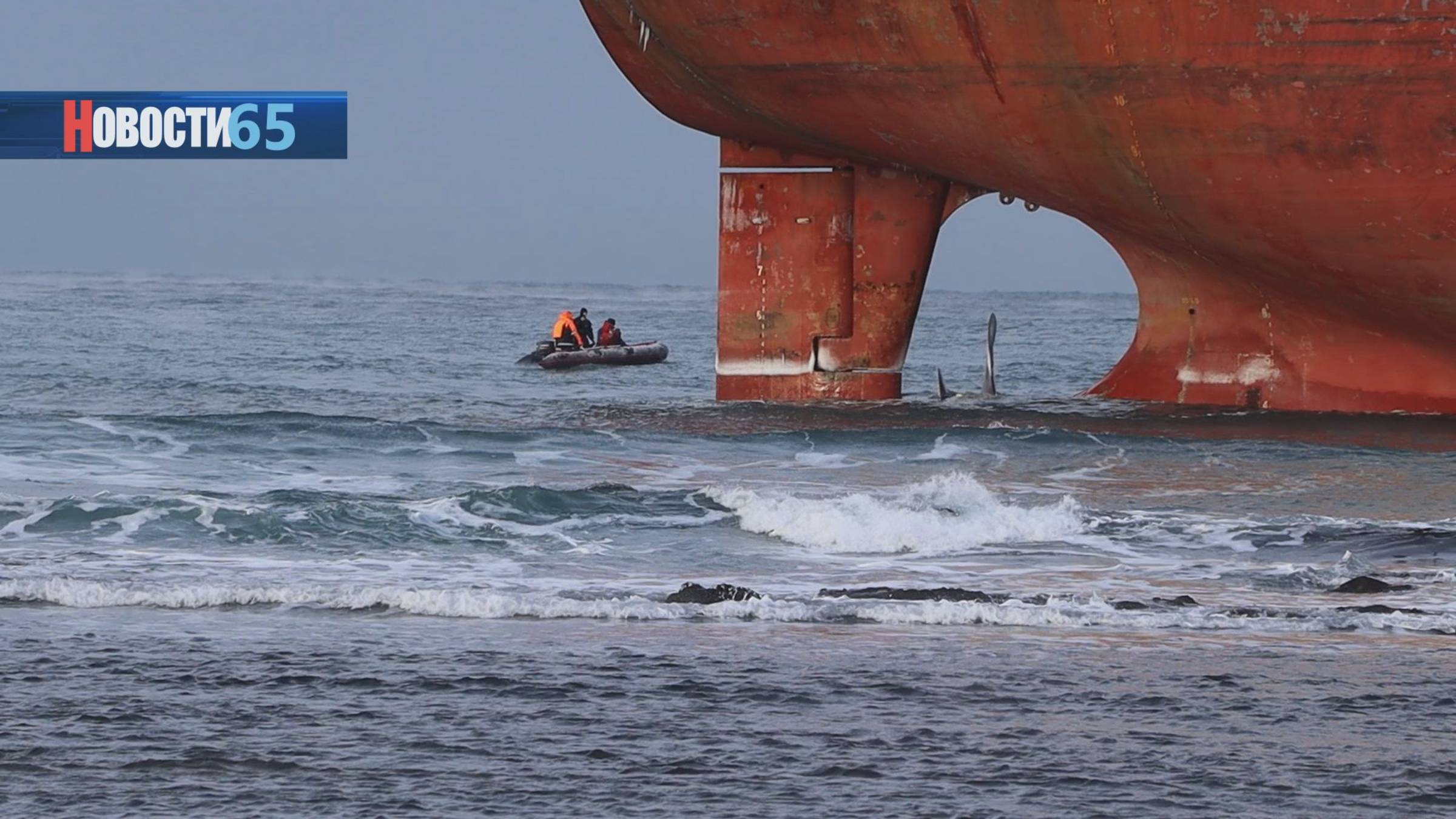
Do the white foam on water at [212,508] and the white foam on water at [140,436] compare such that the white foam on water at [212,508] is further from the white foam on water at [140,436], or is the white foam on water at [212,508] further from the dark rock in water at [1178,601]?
the dark rock in water at [1178,601]

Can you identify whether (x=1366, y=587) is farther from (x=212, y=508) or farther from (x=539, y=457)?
(x=539, y=457)

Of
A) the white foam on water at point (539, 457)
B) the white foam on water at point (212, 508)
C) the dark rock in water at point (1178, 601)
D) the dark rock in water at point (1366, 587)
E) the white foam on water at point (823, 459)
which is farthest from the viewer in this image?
the white foam on water at point (539, 457)

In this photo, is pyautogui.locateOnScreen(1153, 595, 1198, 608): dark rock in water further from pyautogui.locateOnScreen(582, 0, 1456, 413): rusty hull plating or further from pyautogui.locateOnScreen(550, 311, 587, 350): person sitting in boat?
pyautogui.locateOnScreen(550, 311, 587, 350): person sitting in boat

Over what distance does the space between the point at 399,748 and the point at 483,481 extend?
21.1 feet

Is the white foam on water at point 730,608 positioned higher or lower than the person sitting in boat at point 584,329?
lower

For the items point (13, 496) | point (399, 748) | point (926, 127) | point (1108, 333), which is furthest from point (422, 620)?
point (1108, 333)

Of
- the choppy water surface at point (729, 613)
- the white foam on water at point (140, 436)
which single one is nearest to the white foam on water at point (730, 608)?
the choppy water surface at point (729, 613)

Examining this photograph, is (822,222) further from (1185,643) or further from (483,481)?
(1185,643)

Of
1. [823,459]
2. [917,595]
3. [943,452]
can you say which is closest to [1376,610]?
[917,595]

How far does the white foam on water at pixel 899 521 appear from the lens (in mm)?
8742

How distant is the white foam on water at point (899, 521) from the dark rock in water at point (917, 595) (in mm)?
1318

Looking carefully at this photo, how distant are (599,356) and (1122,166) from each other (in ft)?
40.1

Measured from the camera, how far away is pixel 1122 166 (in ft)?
40.3

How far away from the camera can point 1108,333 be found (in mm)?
41750
